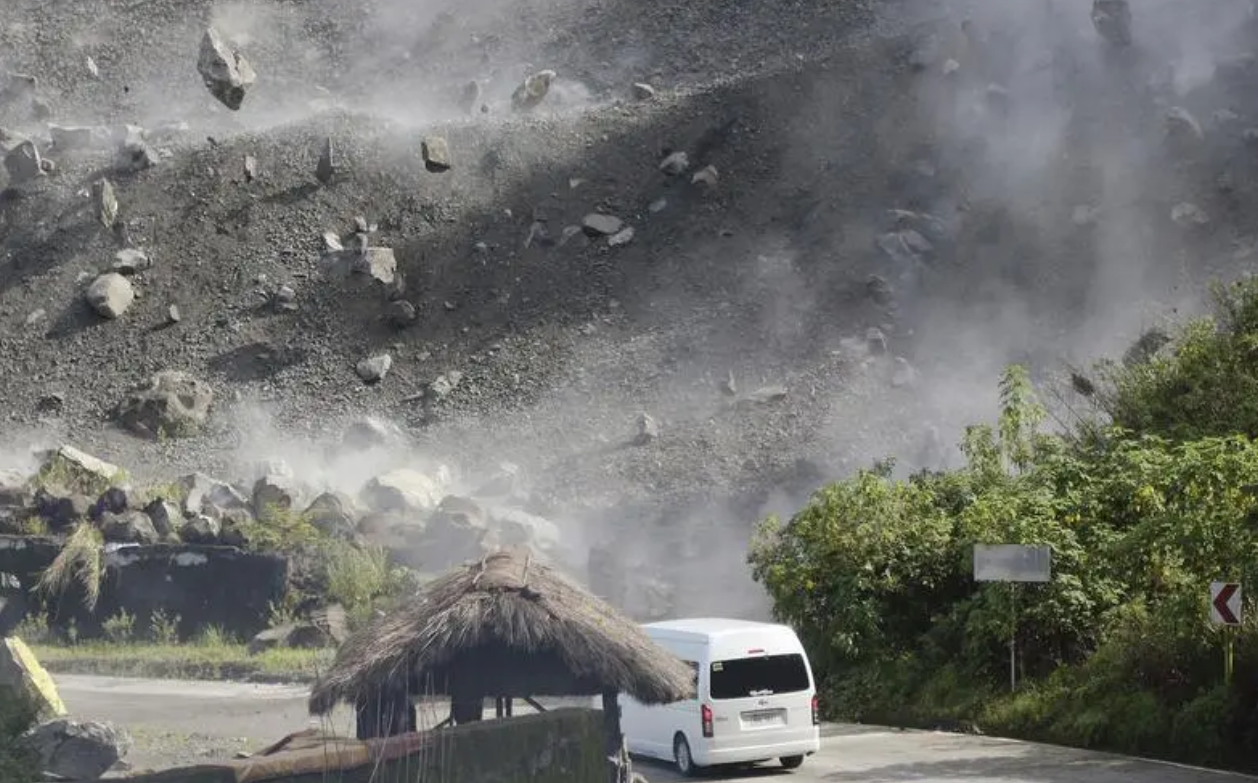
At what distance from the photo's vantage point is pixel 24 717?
16750 millimetres

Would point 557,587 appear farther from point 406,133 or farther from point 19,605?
point 406,133

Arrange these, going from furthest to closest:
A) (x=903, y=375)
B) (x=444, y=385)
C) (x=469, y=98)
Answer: (x=469, y=98) < (x=444, y=385) < (x=903, y=375)

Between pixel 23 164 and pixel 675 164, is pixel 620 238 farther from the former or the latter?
pixel 23 164

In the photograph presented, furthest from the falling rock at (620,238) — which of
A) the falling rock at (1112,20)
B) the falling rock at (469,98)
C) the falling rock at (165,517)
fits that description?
the falling rock at (165,517)

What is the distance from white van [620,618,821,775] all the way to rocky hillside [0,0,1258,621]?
57.4ft

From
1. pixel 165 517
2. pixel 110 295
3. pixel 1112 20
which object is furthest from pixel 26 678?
pixel 1112 20

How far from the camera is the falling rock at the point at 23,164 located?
59.6m

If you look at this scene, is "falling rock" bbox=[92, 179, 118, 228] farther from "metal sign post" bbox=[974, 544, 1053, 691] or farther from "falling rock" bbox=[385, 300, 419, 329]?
"metal sign post" bbox=[974, 544, 1053, 691]

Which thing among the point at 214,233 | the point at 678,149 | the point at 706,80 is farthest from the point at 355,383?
the point at 706,80

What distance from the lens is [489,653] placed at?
1527 centimetres

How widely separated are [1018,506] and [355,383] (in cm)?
2705

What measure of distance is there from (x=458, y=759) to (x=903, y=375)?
1321 inches

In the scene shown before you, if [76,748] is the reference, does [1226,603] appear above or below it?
above

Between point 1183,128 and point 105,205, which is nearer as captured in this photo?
point 1183,128
